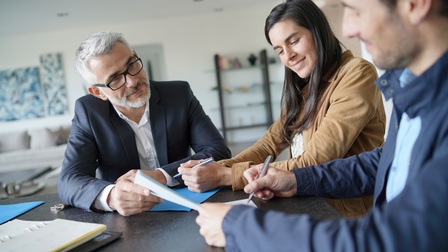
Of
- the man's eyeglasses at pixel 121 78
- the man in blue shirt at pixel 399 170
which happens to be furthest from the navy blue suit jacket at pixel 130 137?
the man in blue shirt at pixel 399 170

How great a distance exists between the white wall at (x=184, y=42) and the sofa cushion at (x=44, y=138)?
103 cm

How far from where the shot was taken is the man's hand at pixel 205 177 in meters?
1.19

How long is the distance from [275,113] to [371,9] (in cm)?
693

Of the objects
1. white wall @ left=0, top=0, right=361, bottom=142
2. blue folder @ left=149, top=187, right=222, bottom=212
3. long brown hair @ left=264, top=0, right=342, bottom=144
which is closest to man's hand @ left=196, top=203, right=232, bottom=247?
blue folder @ left=149, top=187, right=222, bottom=212

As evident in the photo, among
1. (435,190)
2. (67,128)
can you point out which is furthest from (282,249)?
(67,128)

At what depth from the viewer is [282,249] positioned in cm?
59

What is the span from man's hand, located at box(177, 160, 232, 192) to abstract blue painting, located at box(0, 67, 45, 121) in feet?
24.5

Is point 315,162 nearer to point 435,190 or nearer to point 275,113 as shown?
point 435,190

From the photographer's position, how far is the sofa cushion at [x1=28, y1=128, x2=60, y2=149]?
677 centimetres

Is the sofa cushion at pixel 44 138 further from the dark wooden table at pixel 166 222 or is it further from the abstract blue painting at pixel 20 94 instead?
the dark wooden table at pixel 166 222

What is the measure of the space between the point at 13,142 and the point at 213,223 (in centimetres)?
758

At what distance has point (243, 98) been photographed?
748 cm

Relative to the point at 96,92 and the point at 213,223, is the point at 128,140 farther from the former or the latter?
the point at 213,223

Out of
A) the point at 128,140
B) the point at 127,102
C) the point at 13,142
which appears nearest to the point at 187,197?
the point at 128,140
